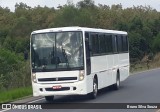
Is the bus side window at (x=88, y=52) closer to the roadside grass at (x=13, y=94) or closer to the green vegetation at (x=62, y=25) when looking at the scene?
the roadside grass at (x=13, y=94)

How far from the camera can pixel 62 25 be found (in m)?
72.5

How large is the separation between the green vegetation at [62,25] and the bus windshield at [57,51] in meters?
6.81

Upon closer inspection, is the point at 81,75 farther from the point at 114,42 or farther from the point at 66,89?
the point at 114,42

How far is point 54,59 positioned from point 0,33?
215ft

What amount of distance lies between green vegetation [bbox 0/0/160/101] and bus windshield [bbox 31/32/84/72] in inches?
268

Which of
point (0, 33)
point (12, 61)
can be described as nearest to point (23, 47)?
point (0, 33)

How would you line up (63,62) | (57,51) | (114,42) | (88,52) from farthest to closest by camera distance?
(114,42) → (88,52) → (57,51) → (63,62)

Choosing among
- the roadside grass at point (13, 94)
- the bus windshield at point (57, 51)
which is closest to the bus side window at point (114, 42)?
the roadside grass at point (13, 94)

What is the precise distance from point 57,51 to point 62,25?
5143 cm

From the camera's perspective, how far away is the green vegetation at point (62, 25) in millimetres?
30984

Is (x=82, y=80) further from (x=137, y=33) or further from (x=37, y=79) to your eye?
(x=137, y=33)

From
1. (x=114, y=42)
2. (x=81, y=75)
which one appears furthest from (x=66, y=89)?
(x=114, y=42)

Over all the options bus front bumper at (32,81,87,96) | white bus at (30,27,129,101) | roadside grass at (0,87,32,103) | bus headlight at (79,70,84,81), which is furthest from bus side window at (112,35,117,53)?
bus front bumper at (32,81,87,96)

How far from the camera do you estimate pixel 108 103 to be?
20094 mm
